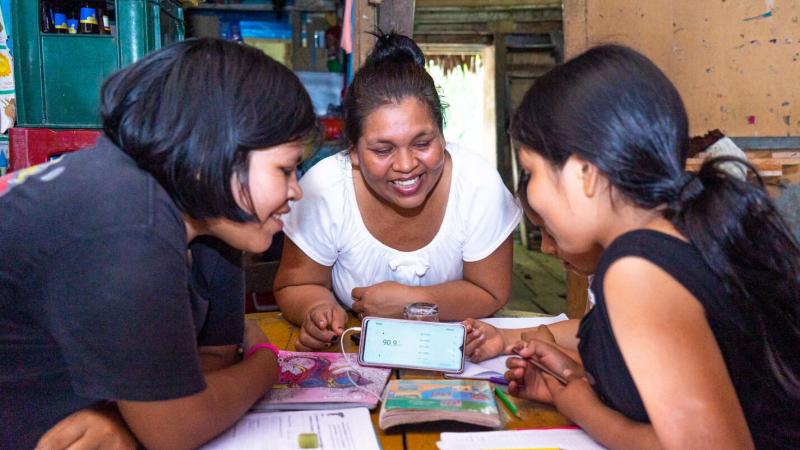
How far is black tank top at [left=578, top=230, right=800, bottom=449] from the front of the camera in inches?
39.1

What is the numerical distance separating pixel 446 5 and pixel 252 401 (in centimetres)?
720

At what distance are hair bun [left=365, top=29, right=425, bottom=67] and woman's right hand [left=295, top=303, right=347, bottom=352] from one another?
0.78 metres

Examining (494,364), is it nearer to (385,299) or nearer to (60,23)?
(385,299)

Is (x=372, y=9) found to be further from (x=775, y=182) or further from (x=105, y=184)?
(x=105, y=184)

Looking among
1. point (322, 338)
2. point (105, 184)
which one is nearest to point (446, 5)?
point (322, 338)

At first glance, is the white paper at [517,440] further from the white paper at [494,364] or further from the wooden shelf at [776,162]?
the wooden shelf at [776,162]

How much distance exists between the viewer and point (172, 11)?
2902 millimetres

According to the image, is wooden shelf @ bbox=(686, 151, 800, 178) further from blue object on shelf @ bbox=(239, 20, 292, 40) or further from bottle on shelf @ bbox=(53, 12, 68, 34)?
blue object on shelf @ bbox=(239, 20, 292, 40)

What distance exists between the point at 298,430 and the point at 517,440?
38cm

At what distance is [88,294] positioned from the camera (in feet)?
3.01

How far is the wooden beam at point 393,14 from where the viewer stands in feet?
9.60

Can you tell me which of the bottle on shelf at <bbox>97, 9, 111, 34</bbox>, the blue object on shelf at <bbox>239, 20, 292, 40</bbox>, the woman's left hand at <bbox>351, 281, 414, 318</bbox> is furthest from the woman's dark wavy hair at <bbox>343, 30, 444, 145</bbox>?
the blue object on shelf at <bbox>239, 20, 292, 40</bbox>

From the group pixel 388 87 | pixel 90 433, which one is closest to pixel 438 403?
pixel 90 433

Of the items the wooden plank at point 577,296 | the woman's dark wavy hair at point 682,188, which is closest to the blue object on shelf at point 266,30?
the wooden plank at point 577,296
